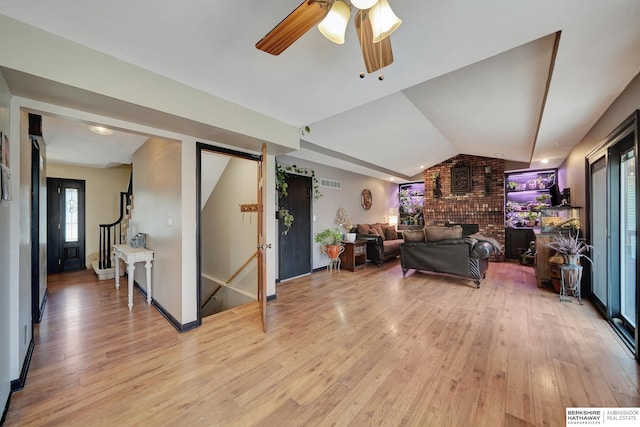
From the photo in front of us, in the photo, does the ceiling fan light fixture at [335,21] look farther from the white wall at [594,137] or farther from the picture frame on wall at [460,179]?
the picture frame on wall at [460,179]

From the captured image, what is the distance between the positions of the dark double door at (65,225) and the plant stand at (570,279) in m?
9.22

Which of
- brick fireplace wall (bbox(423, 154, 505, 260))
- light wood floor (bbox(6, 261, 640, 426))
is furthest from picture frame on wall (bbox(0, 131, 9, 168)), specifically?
brick fireplace wall (bbox(423, 154, 505, 260))

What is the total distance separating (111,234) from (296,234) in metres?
4.48

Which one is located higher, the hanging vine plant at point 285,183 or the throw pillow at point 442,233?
the hanging vine plant at point 285,183

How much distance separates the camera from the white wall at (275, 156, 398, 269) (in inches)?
216

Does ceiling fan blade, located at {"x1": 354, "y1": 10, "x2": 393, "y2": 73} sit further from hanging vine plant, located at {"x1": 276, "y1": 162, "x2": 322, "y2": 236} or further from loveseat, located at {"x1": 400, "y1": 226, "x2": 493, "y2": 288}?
loveseat, located at {"x1": 400, "y1": 226, "x2": 493, "y2": 288}

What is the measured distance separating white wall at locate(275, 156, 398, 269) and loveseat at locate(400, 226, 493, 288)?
1.86 metres

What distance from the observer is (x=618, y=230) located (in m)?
2.77

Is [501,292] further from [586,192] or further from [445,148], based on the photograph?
[445,148]

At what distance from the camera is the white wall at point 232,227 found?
3.98 metres

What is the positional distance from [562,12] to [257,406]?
3.15m

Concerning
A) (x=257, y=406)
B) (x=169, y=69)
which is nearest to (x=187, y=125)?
(x=169, y=69)

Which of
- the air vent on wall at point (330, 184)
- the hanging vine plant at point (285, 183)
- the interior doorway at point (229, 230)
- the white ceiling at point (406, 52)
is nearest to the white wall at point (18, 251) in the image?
the white ceiling at point (406, 52)

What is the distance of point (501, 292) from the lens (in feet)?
12.9
